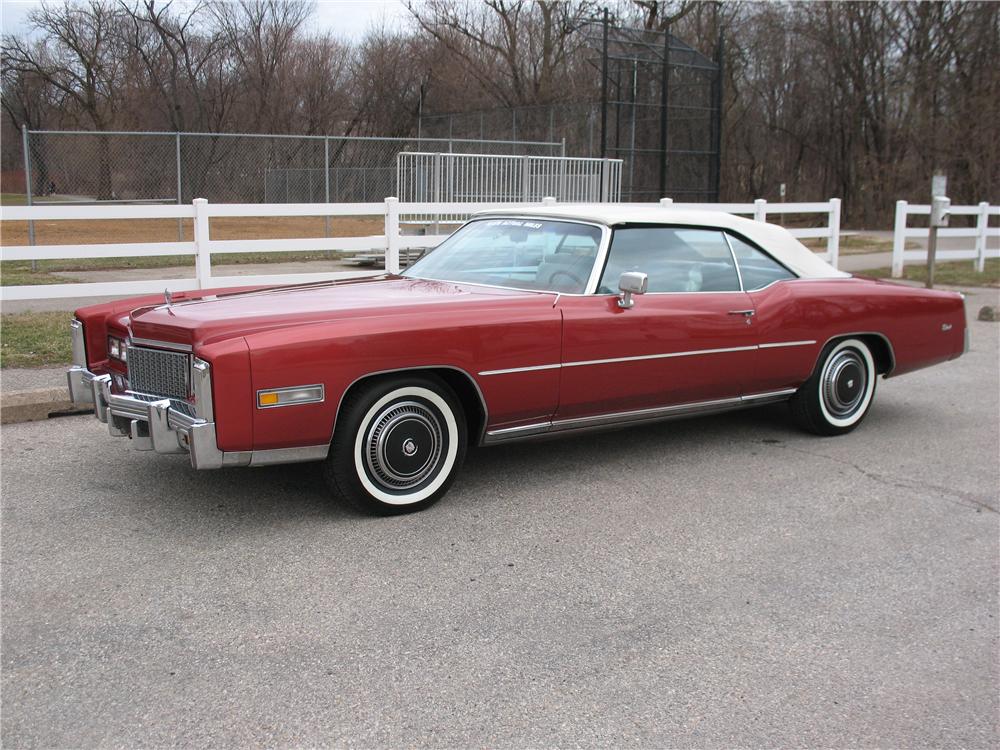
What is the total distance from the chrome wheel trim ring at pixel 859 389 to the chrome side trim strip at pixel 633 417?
0.84 feet

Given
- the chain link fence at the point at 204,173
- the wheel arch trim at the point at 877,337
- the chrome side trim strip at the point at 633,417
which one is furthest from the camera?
the chain link fence at the point at 204,173

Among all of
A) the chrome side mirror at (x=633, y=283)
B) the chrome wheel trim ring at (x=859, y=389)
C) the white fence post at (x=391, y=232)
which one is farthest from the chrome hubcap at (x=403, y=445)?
the white fence post at (x=391, y=232)

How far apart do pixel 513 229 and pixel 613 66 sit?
64.2ft

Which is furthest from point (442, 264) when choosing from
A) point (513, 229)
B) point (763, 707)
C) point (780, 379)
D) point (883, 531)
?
point (763, 707)

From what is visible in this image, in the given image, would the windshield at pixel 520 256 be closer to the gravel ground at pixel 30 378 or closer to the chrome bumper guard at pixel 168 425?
the chrome bumper guard at pixel 168 425

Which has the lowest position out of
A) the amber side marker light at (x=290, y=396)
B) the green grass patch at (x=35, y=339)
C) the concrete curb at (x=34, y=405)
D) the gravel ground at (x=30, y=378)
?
the concrete curb at (x=34, y=405)

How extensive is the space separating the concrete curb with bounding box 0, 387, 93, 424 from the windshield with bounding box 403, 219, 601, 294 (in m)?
2.45

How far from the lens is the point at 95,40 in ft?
102

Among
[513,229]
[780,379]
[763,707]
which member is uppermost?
[513,229]

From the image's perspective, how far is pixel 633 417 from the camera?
5.32 m

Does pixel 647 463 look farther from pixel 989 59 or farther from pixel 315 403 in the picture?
pixel 989 59

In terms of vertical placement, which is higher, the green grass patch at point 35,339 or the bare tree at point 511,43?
the bare tree at point 511,43

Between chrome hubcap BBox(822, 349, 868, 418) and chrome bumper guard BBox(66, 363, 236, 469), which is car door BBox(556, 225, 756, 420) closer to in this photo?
chrome hubcap BBox(822, 349, 868, 418)

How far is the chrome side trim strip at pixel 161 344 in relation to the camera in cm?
418
